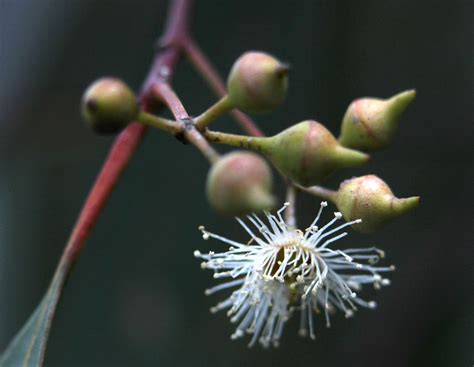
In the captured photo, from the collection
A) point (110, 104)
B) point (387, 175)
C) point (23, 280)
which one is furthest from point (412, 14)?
point (23, 280)

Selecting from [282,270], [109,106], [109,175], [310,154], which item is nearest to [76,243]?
[109,175]

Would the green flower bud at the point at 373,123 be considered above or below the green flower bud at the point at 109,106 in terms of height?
below

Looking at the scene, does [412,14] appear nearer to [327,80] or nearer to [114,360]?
[327,80]

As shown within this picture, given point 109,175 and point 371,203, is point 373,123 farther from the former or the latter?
point 109,175

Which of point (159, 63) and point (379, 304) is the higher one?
point (159, 63)

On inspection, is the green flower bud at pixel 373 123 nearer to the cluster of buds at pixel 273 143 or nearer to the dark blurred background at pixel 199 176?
the cluster of buds at pixel 273 143

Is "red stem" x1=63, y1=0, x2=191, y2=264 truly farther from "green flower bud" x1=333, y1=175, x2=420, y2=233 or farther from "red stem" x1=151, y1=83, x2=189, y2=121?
"green flower bud" x1=333, y1=175, x2=420, y2=233

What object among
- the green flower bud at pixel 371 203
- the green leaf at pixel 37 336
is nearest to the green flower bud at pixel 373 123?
the green flower bud at pixel 371 203
